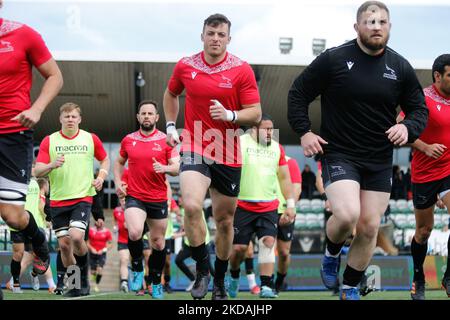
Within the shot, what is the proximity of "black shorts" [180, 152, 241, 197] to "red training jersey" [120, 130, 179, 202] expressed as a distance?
2.88 meters

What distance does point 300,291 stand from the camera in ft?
59.6

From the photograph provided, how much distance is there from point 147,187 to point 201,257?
114 inches

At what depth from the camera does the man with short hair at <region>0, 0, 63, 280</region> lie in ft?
21.5

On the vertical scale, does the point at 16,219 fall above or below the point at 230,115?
below

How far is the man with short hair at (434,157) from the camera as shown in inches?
346

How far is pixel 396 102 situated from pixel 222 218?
2.34 metres

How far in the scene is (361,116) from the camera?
6859 millimetres

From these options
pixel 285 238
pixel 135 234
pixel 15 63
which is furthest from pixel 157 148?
pixel 15 63

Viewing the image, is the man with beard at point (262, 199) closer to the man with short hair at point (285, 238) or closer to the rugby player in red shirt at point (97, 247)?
the man with short hair at point (285, 238)

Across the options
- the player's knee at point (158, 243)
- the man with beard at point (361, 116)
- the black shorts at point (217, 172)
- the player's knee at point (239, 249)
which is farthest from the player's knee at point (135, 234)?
the man with beard at point (361, 116)

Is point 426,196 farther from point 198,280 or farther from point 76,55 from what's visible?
point 76,55

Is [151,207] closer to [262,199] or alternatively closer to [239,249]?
[239,249]

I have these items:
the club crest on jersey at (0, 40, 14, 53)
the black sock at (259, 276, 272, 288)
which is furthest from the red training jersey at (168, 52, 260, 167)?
the black sock at (259, 276, 272, 288)
